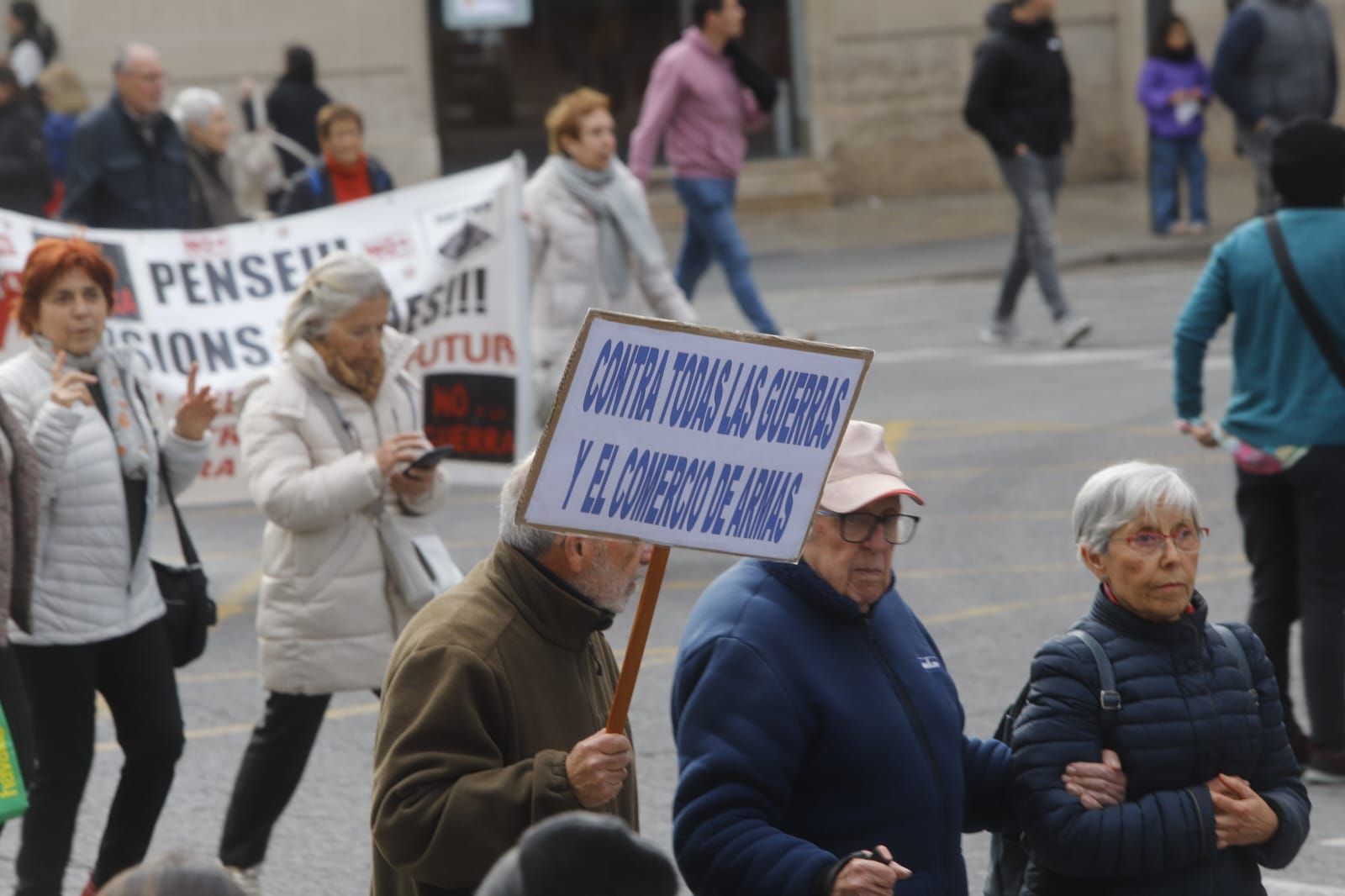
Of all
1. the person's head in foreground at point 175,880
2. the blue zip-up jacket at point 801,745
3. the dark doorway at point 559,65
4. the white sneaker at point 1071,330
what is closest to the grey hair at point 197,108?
the white sneaker at point 1071,330

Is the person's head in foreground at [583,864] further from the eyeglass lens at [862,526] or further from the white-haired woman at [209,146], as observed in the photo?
the white-haired woman at [209,146]

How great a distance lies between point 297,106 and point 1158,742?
43.8 ft

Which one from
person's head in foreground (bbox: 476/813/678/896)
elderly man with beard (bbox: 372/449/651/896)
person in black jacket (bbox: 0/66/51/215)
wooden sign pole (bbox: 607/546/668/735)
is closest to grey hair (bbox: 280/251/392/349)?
elderly man with beard (bbox: 372/449/651/896)

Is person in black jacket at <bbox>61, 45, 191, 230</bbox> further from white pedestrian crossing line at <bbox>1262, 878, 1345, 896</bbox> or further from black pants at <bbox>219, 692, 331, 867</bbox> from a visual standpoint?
white pedestrian crossing line at <bbox>1262, 878, 1345, 896</bbox>

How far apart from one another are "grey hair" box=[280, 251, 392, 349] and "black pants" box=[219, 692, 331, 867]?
0.96 m

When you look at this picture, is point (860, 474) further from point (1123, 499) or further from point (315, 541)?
point (315, 541)

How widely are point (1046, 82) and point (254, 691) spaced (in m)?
8.06

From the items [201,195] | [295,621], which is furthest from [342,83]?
[295,621]

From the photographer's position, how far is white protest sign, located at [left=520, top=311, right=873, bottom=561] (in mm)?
3459

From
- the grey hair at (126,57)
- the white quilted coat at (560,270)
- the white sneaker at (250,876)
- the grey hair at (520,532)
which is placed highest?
the grey hair at (126,57)

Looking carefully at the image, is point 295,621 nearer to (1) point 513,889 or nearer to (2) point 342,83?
(1) point 513,889

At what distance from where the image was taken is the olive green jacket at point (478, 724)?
11.7 feet

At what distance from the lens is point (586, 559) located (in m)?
3.76

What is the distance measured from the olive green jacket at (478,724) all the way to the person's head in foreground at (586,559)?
20 millimetres
